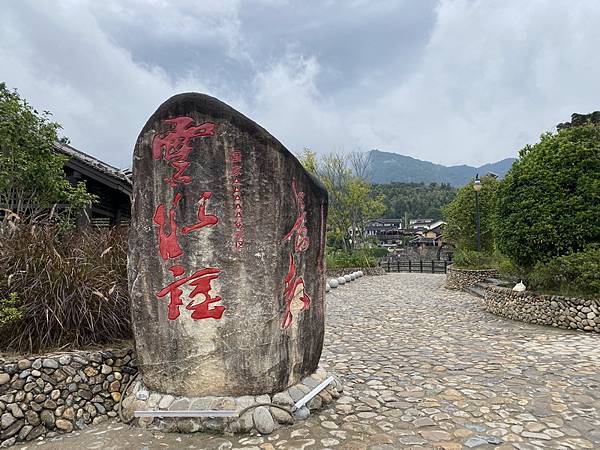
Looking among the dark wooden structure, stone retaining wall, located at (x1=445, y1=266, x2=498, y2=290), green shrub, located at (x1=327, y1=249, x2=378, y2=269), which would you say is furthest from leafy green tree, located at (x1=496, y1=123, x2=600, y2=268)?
green shrub, located at (x1=327, y1=249, x2=378, y2=269)

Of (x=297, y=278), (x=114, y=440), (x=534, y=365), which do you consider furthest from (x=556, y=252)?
(x=114, y=440)

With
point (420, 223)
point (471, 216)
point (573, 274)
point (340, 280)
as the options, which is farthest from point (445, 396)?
point (420, 223)

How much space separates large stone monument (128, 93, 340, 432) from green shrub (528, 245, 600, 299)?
7.50 metres

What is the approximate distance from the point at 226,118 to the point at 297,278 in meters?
1.92

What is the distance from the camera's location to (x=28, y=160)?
8250 mm

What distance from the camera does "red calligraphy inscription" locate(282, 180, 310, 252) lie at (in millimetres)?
4629

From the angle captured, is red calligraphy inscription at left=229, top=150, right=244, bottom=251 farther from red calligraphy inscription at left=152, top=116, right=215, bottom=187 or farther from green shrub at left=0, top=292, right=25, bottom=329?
green shrub at left=0, top=292, right=25, bottom=329

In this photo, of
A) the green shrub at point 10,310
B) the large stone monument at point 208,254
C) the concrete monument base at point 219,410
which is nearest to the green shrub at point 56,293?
the green shrub at point 10,310

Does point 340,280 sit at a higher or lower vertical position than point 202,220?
lower

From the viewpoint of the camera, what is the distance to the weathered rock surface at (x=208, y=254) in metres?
4.31

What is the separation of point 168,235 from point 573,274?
8.95 metres

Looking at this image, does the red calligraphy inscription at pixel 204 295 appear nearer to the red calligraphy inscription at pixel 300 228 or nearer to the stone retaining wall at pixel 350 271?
the red calligraphy inscription at pixel 300 228

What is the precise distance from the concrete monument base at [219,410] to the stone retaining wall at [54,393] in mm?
323

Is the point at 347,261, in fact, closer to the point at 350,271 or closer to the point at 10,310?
the point at 350,271
